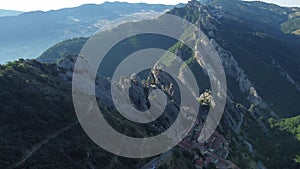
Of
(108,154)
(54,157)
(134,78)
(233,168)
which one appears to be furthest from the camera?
(134,78)

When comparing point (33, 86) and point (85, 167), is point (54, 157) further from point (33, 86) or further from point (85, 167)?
point (33, 86)

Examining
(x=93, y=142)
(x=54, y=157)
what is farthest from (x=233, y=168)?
(x=54, y=157)

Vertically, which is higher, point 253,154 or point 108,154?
point 108,154

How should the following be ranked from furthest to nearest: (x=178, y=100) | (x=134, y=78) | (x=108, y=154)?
(x=178, y=100), (x=134, y=78), (x=108, y=154)

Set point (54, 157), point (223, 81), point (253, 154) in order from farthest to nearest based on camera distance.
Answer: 1. point (223, 81)
2. point (253, 154)
3. point (54, 157)

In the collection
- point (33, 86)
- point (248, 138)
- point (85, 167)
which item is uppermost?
point (33, 86)

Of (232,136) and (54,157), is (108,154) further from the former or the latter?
(232,136)

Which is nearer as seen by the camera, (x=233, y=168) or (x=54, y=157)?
(x=54, y=157)

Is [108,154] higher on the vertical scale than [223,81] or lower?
higher

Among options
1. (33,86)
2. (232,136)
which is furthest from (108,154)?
(232,136)
